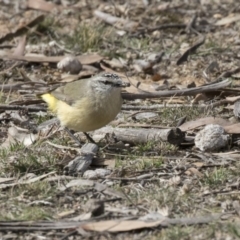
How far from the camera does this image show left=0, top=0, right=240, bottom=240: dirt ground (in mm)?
6043

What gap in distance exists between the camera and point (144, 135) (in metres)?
7.73

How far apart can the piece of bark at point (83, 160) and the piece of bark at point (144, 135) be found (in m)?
0.49

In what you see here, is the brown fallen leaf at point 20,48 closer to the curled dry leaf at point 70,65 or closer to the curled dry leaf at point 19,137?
the curled dry leaf at point 70,65

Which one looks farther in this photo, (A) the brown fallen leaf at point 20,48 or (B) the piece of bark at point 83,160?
(A) the brown fallen leaf at point 20,48

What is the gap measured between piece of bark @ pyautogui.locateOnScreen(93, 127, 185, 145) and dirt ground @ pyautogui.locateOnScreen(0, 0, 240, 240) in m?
0.01

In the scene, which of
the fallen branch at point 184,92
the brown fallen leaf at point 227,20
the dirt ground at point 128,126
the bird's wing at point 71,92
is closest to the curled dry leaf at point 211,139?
the dirt ground at point 128,126

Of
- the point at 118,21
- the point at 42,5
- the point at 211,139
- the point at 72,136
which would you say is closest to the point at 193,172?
the point at 211,139

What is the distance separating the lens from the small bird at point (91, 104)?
762cm

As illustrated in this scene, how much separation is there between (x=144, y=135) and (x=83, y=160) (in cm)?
86

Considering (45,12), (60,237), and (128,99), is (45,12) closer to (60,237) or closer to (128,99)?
(128,99)

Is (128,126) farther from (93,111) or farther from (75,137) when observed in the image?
(93,111)

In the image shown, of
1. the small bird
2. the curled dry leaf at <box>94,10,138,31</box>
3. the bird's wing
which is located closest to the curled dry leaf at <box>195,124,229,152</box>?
the small bird

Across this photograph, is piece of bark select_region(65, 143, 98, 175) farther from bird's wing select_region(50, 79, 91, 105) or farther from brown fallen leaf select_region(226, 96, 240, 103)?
brown fallen leaf select_region(226, 96, 240, 103)

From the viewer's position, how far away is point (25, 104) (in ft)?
29.9
